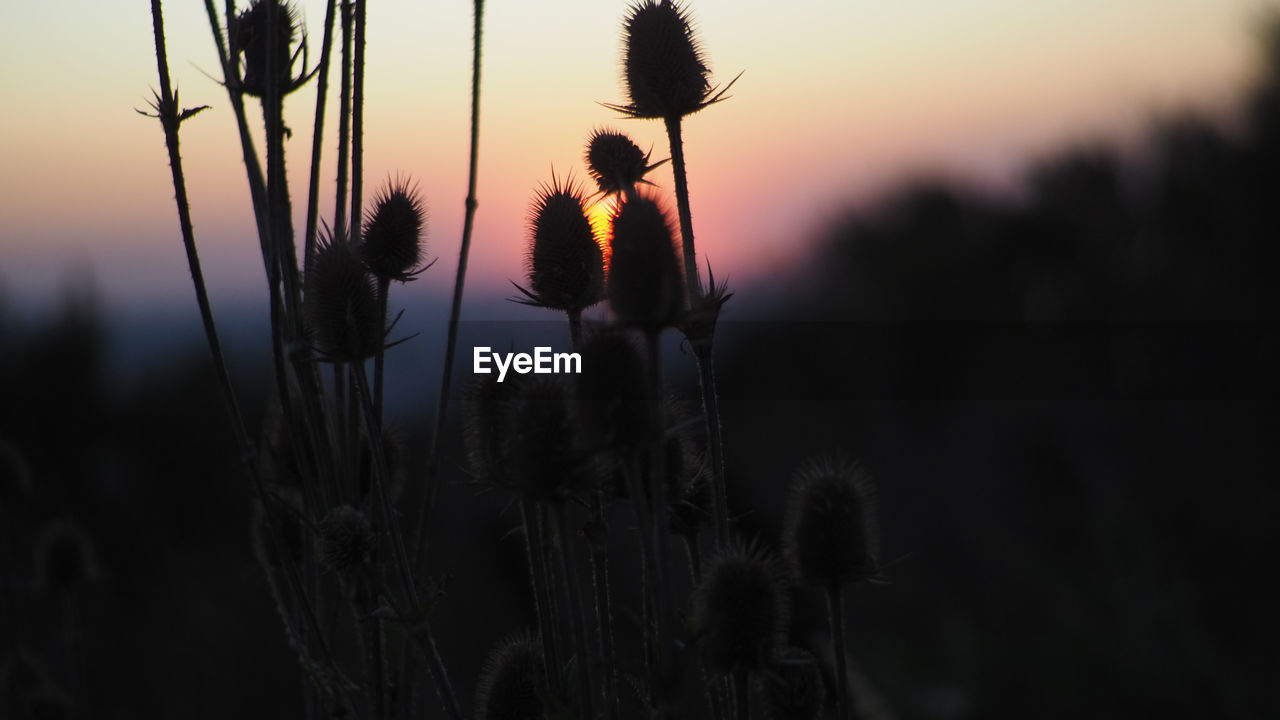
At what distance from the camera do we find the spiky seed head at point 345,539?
0.90 metres

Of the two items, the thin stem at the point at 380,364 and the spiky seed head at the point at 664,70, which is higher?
the spiky seed head at the point at 664,70

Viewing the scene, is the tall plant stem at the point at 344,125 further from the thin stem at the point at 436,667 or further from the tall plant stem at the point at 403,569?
the thin stem at the point at 436,667

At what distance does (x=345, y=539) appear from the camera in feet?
2.99

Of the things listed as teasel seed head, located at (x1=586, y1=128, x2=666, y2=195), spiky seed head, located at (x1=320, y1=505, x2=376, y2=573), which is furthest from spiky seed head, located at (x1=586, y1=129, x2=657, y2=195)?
spiky seed head, located at (x1=320, y1=505, x2=376, y2=573)

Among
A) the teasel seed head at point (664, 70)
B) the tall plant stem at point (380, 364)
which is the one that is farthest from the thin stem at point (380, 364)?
the teasel seed head at point (664, 70)

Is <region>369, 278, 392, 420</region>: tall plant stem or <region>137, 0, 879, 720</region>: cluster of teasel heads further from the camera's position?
<region>369, 278, 392, 420</region>: tall plant stem

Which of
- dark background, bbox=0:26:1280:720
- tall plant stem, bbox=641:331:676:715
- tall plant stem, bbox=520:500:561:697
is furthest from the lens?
dark background, bbox=0:26:1280:720

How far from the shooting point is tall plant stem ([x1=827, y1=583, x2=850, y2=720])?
0.94m

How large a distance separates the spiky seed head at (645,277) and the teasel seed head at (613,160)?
0.28 meters

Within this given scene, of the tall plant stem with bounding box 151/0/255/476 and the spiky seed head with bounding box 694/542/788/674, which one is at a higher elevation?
the tall plant stem with bounding box 151/0/255/476

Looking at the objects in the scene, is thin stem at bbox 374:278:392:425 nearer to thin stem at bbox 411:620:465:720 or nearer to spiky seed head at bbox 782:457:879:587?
thin stem at bbox 411:620:465:720

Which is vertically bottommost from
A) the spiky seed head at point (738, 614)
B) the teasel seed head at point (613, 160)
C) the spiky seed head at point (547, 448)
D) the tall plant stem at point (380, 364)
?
the spiky seed head at point (738, 614)

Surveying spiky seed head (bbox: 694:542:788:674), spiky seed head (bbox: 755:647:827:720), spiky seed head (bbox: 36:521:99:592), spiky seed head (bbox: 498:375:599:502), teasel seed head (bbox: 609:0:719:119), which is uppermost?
teasel seed head (bbox: 609:0:719:119)

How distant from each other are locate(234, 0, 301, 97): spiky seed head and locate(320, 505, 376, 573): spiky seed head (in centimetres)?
45
